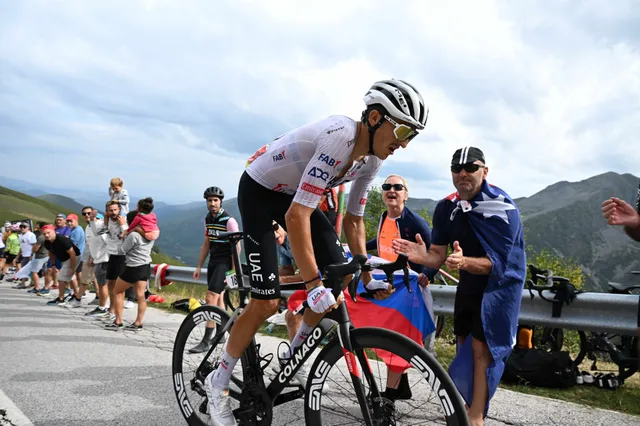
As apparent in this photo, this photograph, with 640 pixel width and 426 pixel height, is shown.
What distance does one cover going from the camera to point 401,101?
2760 millimetres

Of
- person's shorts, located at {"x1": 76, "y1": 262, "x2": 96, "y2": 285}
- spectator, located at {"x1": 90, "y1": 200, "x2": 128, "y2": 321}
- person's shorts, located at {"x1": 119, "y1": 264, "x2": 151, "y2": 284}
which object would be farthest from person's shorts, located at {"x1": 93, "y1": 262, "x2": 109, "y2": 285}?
person's shorts, located at {"x1": 119, "y1": 264, "x2": 151, "y2": 284}

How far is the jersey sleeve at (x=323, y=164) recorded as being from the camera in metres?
2.65

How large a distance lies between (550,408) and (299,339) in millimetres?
2318

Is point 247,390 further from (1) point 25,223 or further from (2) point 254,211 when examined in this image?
(1) point 25,223

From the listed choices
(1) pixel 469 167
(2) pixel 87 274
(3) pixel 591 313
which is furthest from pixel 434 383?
(2) pixel 87 274

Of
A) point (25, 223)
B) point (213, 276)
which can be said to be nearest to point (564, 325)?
point (213, 276)

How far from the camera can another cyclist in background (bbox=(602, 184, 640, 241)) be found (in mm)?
3254

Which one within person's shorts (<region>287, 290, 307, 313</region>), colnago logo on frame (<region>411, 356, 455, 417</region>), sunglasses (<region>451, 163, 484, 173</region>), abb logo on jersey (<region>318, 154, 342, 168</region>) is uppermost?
sunglasses (<region>451, 163, 484, 173</region>)

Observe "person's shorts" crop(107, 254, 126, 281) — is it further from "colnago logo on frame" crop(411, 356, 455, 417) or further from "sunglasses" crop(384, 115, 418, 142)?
"colnago logo on frame" crop(411, 356, 455, 417)

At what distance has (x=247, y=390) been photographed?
3.04 meters

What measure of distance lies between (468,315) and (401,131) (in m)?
1.45

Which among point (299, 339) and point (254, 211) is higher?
point (254, 211)

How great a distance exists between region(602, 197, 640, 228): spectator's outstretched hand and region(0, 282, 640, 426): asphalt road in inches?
58.4

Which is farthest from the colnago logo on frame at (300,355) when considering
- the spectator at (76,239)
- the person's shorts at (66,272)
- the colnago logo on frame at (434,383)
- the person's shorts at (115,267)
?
the spectator at (76,239)
